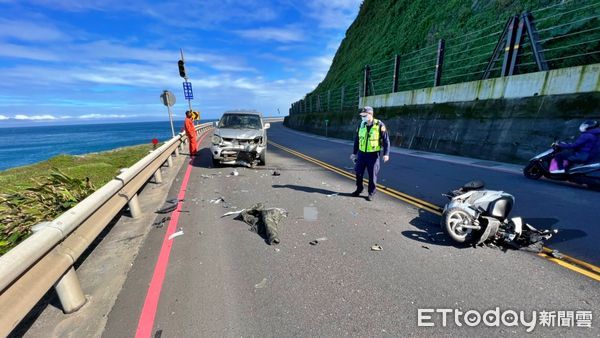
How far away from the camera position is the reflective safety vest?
5.62m

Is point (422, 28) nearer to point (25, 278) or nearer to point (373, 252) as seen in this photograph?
point (373, 252)

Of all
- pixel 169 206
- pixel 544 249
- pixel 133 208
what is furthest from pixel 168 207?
pixel 544 249

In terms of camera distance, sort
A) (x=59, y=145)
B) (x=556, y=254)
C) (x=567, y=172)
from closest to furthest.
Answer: (x=556, y=254)
(x=567, y=172)
(x=59, y=145)

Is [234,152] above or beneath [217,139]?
beneath

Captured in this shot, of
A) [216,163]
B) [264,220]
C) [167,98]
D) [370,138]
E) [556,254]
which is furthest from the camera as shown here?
[167,98]

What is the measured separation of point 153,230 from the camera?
447 centimetres

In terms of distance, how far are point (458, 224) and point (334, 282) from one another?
6.81ft

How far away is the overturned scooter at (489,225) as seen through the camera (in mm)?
3605

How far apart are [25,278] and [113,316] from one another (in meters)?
0.84

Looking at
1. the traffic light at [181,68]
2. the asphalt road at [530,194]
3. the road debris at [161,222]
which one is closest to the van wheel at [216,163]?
the asphalt road at [530,194]

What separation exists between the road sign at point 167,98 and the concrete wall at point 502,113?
12.3m

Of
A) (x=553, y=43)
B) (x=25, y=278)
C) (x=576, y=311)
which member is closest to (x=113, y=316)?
(x=25, y=278)

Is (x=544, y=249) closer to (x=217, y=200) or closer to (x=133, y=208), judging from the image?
(x=217, y=200)

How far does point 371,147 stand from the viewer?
571cm
